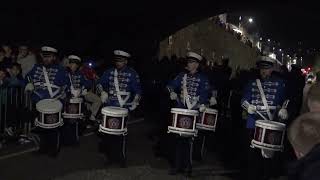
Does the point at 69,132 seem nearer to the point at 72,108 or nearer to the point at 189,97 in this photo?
the point at 72,108

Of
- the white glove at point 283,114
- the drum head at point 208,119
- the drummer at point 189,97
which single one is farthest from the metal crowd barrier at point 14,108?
the white glove at point 283,114

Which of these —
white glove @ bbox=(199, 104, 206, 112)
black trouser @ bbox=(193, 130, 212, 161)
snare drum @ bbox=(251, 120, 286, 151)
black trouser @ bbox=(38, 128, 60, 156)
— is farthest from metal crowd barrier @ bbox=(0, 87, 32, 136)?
snare drum @ bbox=(251, 120, 286, 151)

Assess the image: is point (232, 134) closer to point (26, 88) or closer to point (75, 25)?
point (26, 88)

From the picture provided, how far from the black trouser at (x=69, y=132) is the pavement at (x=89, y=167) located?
226mm

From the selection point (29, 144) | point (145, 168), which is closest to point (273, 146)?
point (145, 168)

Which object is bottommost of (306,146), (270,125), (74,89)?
(270,125)

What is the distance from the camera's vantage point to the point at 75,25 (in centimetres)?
1945

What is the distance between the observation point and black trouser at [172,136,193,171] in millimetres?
8742

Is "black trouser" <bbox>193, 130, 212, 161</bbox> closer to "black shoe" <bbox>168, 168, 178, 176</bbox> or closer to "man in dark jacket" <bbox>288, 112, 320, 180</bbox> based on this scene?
"black shoe" <bbox>168, 168, 178, 176</bbox>

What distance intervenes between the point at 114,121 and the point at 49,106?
134cm

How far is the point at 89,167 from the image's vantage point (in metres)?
8.96

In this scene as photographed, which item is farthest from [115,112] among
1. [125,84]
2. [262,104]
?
[262,104]

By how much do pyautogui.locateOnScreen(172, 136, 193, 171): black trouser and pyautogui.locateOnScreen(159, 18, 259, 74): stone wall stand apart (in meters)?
20.6

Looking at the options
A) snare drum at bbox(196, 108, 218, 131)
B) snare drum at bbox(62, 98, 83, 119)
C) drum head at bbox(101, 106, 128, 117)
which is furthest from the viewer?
snare drum at bbox(62, 98, 83, 119)
